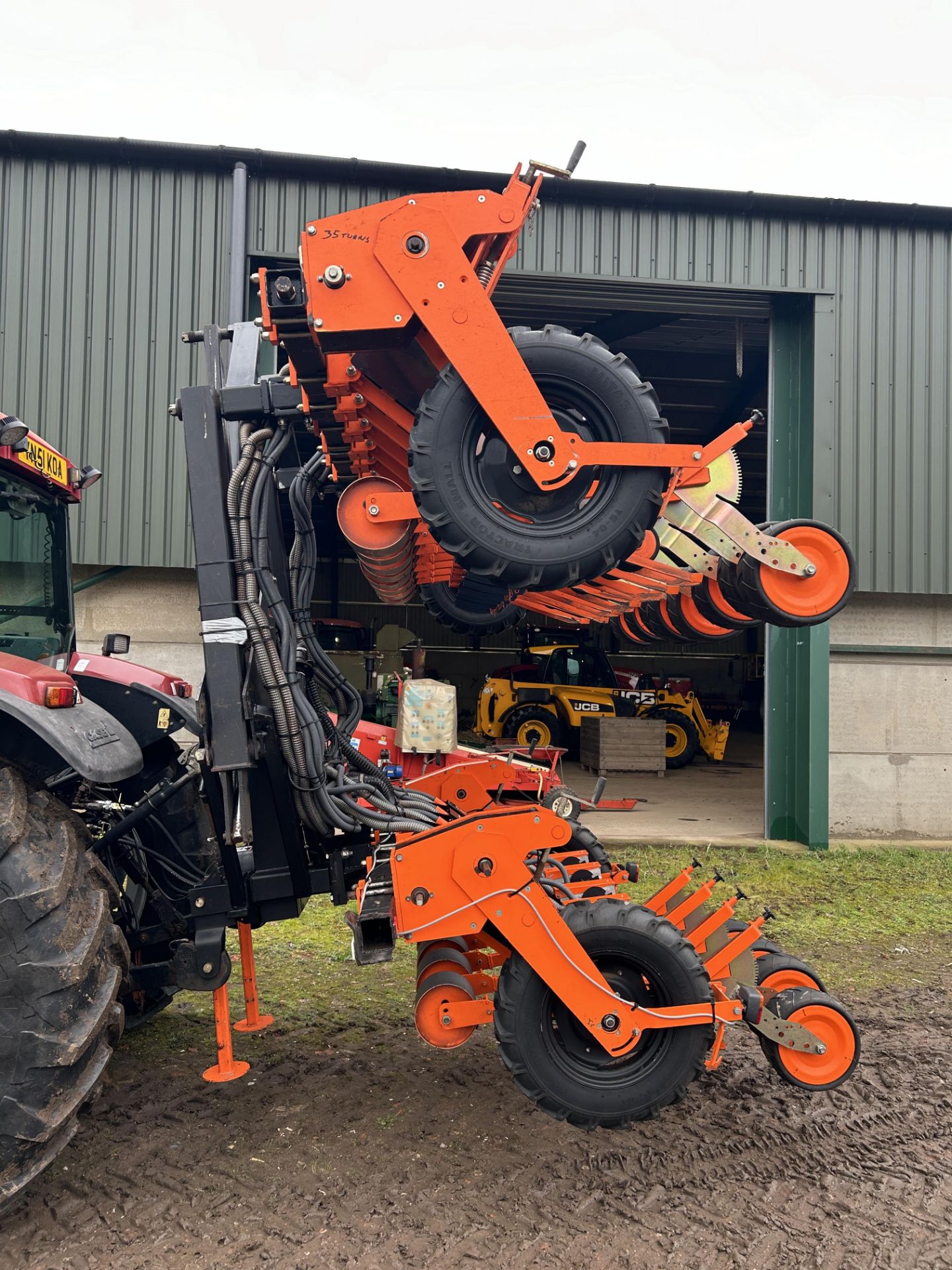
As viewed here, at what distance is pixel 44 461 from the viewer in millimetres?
3656

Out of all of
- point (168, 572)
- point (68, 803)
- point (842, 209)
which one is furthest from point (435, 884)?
point (842, 209)

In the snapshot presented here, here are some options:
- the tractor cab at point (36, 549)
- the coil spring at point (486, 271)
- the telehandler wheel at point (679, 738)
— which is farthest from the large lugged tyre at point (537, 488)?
the telehandler wheel at point (679, 738)

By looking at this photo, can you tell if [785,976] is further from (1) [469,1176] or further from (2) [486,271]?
(2) [486,271]

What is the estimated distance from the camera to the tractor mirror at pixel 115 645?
3.87 m

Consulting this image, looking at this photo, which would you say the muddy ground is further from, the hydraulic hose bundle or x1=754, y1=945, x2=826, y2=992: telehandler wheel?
the hydraulic hose bundle

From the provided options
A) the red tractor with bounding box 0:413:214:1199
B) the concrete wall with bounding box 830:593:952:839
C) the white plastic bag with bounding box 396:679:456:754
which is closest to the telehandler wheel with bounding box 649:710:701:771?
the concrete wall with bounding box 830:593:952:839

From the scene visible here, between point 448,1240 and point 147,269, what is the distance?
323 inches

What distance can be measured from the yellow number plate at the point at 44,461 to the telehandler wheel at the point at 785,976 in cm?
328

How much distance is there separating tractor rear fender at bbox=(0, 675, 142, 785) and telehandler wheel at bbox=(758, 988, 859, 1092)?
229cm

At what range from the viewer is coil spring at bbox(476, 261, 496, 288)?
2.91 m

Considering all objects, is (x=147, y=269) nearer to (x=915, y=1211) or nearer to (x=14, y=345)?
(x=14, y=345)

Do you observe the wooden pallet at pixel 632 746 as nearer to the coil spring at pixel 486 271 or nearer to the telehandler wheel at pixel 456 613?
the telehandler wheel at pixel 456 613

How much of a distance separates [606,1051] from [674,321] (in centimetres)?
857

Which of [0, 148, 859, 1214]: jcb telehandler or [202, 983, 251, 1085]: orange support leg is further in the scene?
[202, 983, 251, 1085]: orange support leg
